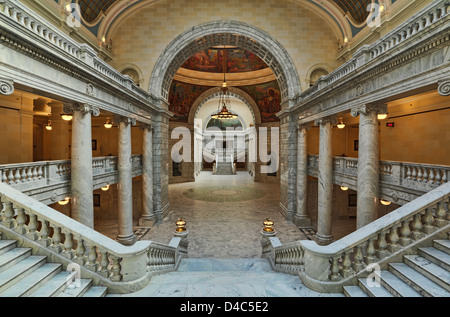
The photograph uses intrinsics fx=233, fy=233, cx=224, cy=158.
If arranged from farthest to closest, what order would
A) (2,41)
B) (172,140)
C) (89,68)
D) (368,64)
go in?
(172,140)
(89,68)
(368,64)
(2,41)

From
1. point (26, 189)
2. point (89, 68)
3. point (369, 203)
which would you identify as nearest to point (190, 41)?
point (89, 68)

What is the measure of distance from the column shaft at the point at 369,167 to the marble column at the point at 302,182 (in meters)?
5.24

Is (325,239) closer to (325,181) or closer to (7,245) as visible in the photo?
(325,181)

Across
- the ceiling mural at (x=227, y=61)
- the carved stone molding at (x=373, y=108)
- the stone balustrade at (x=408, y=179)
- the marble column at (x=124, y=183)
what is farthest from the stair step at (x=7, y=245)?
the ceiling mural at (x=227, y=61)

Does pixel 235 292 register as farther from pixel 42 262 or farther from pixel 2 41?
pixel 2 41

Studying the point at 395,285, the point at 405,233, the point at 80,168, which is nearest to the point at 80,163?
the point at 80,168

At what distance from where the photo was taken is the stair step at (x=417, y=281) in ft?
10.7

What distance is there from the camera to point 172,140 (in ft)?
83.8

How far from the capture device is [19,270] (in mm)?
3521

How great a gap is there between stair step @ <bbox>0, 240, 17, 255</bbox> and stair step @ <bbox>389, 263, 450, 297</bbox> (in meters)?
6.47

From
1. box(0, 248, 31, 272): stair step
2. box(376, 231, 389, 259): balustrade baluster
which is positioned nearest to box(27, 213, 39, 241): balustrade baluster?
box(0, 248, 31, 272): stair step

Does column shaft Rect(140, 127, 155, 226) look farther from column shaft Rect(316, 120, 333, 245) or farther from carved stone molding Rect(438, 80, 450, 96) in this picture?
carved stone molding Rect(438, 80, 450, 96)

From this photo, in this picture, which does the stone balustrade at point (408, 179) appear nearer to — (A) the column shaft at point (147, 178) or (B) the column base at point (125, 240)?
(B) the column base at point (125, 240)

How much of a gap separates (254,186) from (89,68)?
61.7ft
